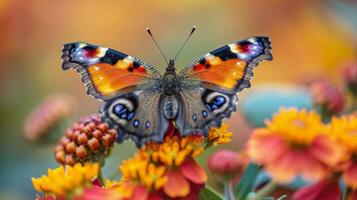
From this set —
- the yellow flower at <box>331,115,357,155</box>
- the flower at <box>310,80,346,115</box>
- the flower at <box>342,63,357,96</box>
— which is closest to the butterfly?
the yellow flower at <box>331,115,357,155</box>

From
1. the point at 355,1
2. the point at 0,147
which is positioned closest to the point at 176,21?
the point at 0,147

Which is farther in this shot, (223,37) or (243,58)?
(223,37)

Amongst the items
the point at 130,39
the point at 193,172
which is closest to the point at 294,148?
the point at 193,172

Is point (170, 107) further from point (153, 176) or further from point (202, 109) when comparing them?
point (153, 176)

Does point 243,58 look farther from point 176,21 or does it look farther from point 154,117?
point 176,21

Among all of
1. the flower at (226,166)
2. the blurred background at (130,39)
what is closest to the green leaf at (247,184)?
the flower at (226,166)

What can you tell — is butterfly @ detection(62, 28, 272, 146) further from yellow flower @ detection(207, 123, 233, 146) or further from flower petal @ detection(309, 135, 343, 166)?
flower petal @ detection(309, 135, 343, 166)
